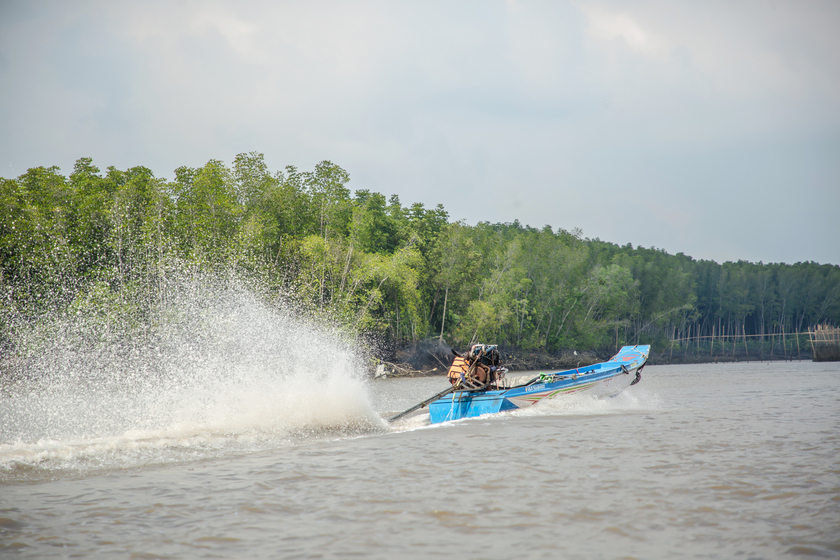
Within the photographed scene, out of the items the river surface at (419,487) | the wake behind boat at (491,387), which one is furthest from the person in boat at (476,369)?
the river surface at (419,487)

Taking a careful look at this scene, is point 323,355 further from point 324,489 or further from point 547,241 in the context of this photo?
point 547,241

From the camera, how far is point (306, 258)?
4462 cm

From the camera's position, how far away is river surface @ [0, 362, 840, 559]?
5.91 metres

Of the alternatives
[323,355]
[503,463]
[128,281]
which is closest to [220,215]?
[128,281]

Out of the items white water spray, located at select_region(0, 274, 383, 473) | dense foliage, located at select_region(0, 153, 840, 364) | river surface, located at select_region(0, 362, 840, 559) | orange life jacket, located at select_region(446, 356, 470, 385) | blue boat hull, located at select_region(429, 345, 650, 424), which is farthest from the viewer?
dense foliage, located at select_region(0, 153, 840, 364)

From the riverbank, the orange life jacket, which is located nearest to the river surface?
the orange life jacket

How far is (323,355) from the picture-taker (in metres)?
36.9

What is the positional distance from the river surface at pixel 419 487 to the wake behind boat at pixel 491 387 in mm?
1652

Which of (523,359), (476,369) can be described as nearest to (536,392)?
(476,369)

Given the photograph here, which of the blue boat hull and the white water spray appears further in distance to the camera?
the blue boat hull

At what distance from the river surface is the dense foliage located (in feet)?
69.2

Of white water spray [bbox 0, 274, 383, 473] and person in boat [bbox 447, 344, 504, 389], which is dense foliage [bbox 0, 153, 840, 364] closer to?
white water spray [bbox 0, 274, 383, 473]

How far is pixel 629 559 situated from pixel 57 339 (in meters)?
35.8

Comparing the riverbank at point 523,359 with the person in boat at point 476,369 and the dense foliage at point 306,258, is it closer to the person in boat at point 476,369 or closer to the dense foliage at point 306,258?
the dense foliage at point 306,258
